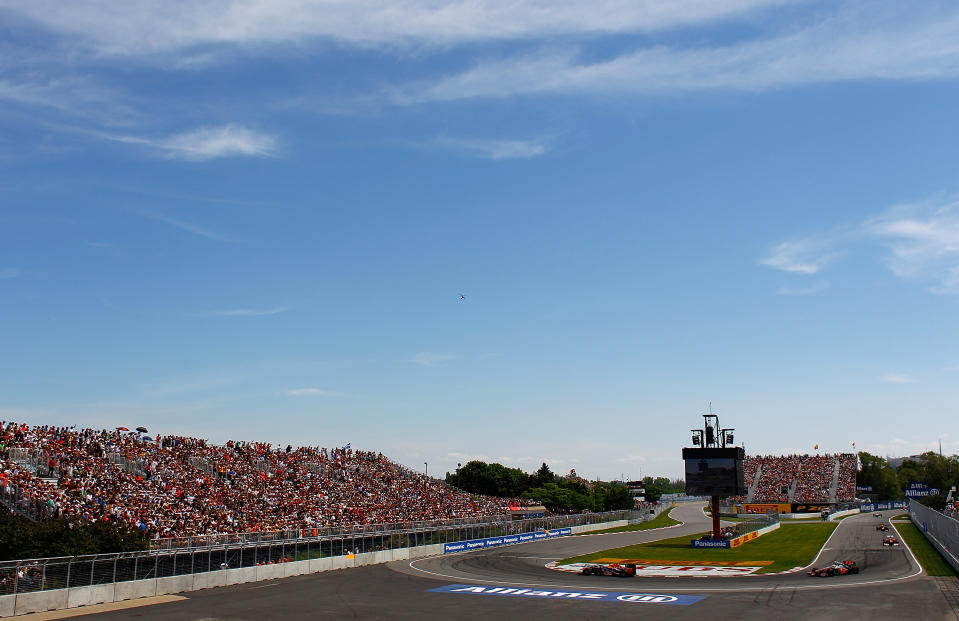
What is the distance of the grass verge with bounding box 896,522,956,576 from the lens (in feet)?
149

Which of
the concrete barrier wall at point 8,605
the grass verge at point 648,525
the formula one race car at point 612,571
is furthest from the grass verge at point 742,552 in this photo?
the concrete barrier wall at point 8,605

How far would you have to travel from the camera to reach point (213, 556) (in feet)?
131

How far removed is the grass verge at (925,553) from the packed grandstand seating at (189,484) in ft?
132

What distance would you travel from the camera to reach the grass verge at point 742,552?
5593 cm

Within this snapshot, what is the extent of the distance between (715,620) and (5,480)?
36.8 m

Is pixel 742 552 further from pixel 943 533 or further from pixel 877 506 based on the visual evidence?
pixel 877 506

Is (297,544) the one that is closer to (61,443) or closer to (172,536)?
(172,536)

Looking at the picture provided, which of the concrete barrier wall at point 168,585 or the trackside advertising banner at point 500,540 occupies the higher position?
the concrete barrier wall at point 168,585

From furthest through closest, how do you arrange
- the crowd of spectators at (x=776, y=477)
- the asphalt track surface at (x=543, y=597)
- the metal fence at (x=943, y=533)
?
the crowd of spectators at (x=776, y=477) → the metal fence at (x=943, y=533) → the asphalt track surface at (x=543, y=597)

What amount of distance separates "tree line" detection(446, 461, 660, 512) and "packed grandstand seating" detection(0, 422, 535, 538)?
47.6m

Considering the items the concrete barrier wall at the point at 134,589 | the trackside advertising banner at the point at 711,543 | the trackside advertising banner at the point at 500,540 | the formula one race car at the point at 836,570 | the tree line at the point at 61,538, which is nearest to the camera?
the tree line at the point at 61,538

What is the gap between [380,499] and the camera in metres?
67.5

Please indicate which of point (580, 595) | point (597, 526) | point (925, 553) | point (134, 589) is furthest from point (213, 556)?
point (597, 526)

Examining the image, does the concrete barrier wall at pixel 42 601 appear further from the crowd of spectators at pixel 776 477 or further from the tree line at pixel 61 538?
the crowd of spectators at pixel 776 477
